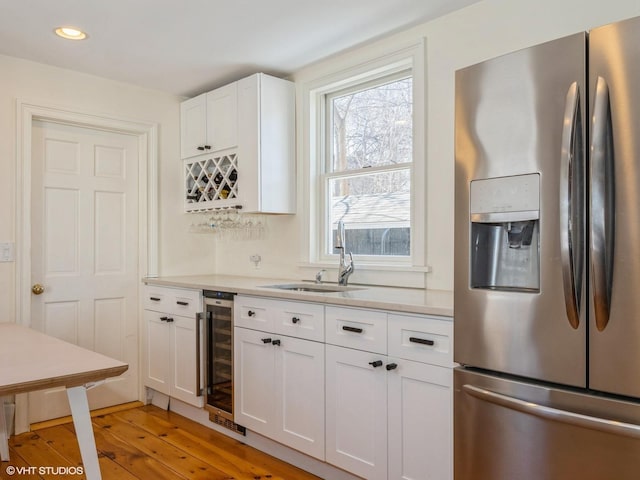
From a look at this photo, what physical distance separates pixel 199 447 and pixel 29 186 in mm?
1930

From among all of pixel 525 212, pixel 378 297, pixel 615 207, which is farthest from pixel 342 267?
pixel 615 207

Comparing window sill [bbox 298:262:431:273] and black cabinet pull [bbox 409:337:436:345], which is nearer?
black cabinet pull [bbox 409:337:436:345]

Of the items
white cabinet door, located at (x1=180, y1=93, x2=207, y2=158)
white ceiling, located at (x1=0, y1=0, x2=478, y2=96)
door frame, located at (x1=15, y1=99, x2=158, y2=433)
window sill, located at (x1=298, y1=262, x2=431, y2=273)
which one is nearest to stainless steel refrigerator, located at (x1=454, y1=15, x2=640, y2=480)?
window sill, located at (x1=298, y1=262, x2=431, y2=273)

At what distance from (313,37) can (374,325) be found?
5.55 ft

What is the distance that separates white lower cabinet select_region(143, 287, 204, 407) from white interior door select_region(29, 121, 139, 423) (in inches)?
8.2

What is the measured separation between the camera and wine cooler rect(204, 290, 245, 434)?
2.99 m

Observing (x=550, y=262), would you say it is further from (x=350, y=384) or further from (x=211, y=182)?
(x=211, y=182)

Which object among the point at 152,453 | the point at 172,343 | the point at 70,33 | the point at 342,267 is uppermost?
the point at 70,33

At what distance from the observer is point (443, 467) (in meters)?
1.96

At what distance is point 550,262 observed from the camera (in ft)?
Result: 4.81

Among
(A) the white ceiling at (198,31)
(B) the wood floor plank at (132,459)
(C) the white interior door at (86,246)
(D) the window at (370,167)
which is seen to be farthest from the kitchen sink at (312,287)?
(A) the white ceiling at (198,31)

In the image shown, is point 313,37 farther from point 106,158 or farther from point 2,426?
point 2,426

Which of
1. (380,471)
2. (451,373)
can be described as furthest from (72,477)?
(451,373)

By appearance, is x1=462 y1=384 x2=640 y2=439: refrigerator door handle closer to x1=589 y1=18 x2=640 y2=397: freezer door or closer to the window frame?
x1=589 y1=18 x2=640 y2=397: freezer door
